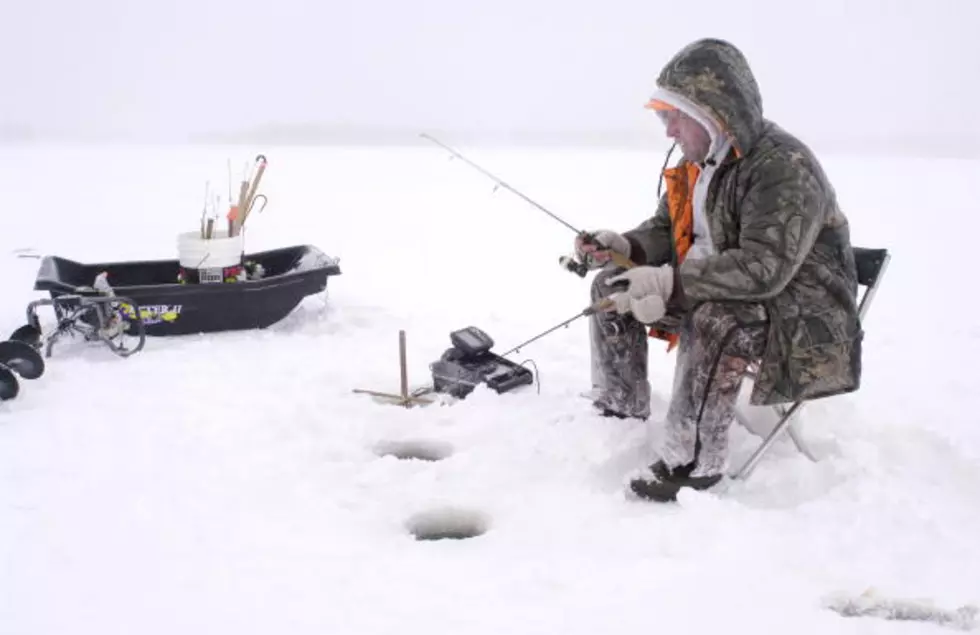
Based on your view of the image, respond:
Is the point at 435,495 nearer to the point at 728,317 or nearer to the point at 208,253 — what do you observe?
the point at 728,317

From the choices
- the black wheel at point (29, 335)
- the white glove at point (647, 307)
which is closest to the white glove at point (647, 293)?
the white glove at point (647, 307)

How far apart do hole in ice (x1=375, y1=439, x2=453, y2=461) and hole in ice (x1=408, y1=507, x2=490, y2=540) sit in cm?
40

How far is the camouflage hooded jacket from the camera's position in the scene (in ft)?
7.06

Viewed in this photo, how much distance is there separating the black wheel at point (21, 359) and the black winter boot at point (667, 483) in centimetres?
218

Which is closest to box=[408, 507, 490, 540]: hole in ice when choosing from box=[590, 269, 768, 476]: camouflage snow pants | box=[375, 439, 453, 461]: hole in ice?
box=[375, 439, 453, 461]: hole in ice

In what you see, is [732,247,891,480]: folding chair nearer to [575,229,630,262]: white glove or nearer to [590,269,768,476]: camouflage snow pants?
[590,269,768,476]: camouflage snow pants

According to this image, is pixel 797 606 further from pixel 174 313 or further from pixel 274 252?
pixel 274 252

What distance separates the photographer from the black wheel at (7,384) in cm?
293

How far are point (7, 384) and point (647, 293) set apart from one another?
2.20 m

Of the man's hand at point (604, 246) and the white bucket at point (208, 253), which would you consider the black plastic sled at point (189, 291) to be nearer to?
the white bucket at point (208, 253)

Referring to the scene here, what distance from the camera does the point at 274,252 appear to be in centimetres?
442

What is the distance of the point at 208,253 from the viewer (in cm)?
381

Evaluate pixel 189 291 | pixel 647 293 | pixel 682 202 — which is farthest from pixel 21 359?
pixel 682 202

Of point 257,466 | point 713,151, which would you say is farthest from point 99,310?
point 713,151
